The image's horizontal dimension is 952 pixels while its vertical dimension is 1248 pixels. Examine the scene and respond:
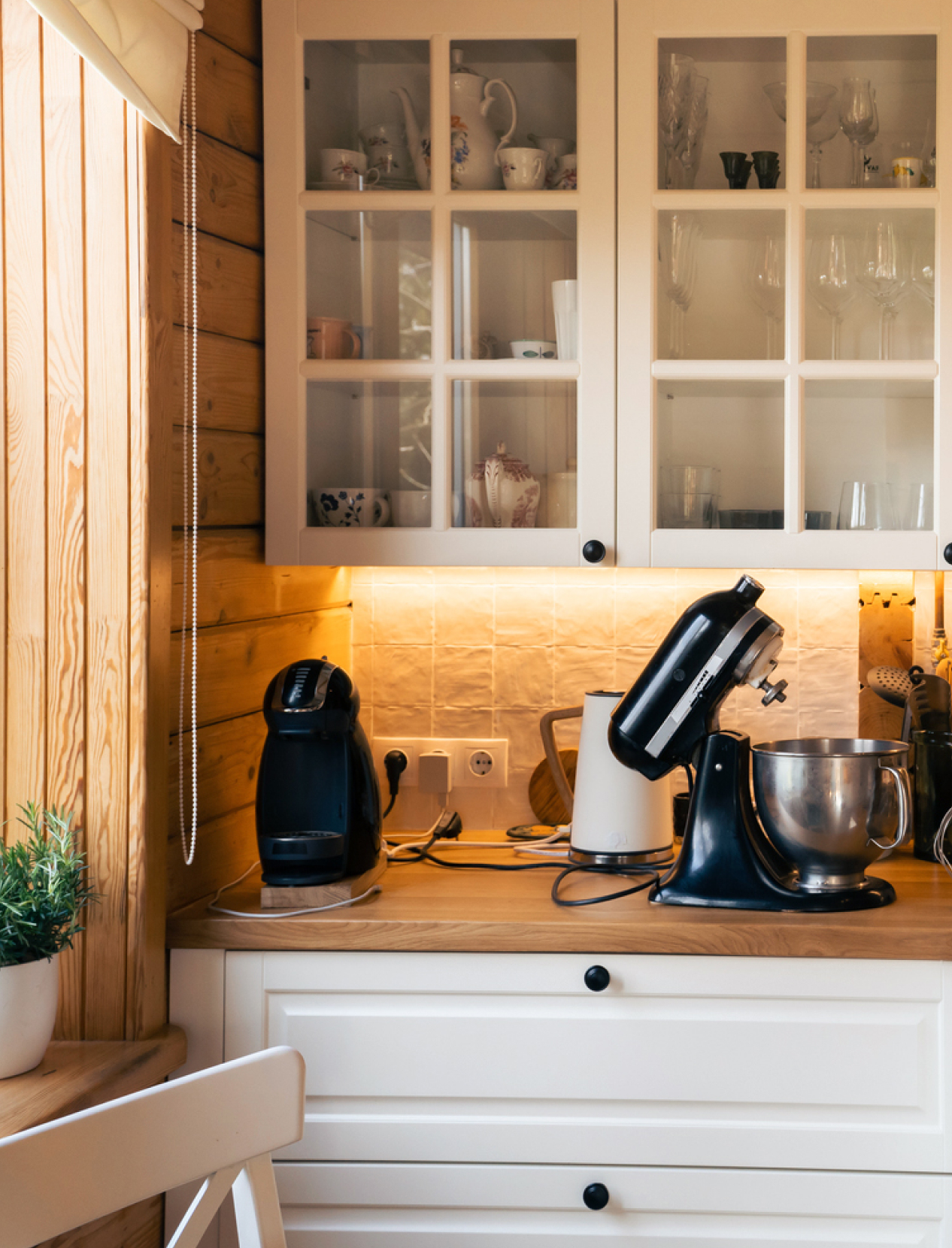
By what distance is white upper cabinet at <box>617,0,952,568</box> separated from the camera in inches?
65.1

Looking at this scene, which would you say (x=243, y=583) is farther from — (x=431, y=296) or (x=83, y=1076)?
(x=83, y=1076)

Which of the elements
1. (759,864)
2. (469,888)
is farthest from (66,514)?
(759,864)

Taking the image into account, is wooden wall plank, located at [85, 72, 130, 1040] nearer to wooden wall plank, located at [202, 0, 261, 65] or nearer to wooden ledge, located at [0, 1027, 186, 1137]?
wooden ledge, located at [0, 1027, 186, 1137]

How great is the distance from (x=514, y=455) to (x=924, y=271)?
0.68m

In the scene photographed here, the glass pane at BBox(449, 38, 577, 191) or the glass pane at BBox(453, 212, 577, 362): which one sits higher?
the glass pane at BBox(449, 38, 577, 191)

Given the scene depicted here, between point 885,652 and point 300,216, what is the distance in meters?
1.24

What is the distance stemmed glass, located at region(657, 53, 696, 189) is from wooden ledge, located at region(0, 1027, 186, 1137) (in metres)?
1.41

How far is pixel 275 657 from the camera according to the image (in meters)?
1.75

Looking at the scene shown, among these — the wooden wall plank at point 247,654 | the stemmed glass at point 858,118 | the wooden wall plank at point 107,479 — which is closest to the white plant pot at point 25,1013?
the wooden wall plank at point 107,479

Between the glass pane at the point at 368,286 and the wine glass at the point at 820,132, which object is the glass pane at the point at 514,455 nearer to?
the glass pane at the point at 368,286

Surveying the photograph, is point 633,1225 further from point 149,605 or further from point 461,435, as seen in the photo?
point 461,435

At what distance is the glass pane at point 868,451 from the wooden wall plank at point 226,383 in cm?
85

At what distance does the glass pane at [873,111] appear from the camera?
1.65 m

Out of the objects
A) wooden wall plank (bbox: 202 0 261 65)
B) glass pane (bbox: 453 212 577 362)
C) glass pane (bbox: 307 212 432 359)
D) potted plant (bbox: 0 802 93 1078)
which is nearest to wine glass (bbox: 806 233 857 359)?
glass pane (bbox: 453 212 577 362)
